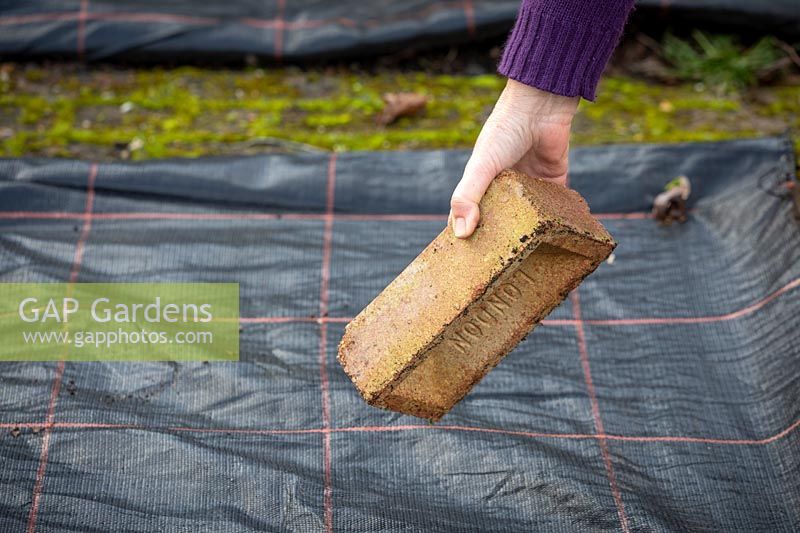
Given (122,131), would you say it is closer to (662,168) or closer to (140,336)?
(140,336)

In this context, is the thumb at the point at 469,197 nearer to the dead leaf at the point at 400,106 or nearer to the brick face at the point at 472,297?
the brick face at the point at 472,297

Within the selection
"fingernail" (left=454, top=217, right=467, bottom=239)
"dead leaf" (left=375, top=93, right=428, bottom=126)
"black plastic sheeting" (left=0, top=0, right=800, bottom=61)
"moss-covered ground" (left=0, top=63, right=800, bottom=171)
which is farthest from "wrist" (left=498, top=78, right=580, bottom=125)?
"black plastic sheeting" (left=0, top=0, right=800, bottom=61)

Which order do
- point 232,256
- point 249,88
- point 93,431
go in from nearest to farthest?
1. point 93,431
2. point 232,256
3. point 249,88

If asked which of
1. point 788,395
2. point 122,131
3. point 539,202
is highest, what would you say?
point 539,202

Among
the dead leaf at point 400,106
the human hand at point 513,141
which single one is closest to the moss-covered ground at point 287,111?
the dead leaf at point 400,106

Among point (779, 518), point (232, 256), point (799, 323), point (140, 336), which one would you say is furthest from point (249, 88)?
point (779, 518)

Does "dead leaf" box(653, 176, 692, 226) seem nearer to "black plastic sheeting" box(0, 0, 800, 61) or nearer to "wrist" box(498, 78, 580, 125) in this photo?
"wrist" box(498, 78, 580, 125)

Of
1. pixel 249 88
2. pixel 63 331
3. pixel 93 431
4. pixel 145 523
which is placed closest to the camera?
pixel 145 523

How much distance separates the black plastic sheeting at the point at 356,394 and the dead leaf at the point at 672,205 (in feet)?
0.15

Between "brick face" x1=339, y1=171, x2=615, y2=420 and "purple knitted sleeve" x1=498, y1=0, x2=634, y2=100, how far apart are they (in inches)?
11.8

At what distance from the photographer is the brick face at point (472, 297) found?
2086mm

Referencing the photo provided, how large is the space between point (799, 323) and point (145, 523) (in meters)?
2.13

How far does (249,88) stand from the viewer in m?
4.16

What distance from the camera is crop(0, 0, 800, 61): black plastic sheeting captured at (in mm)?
4168
